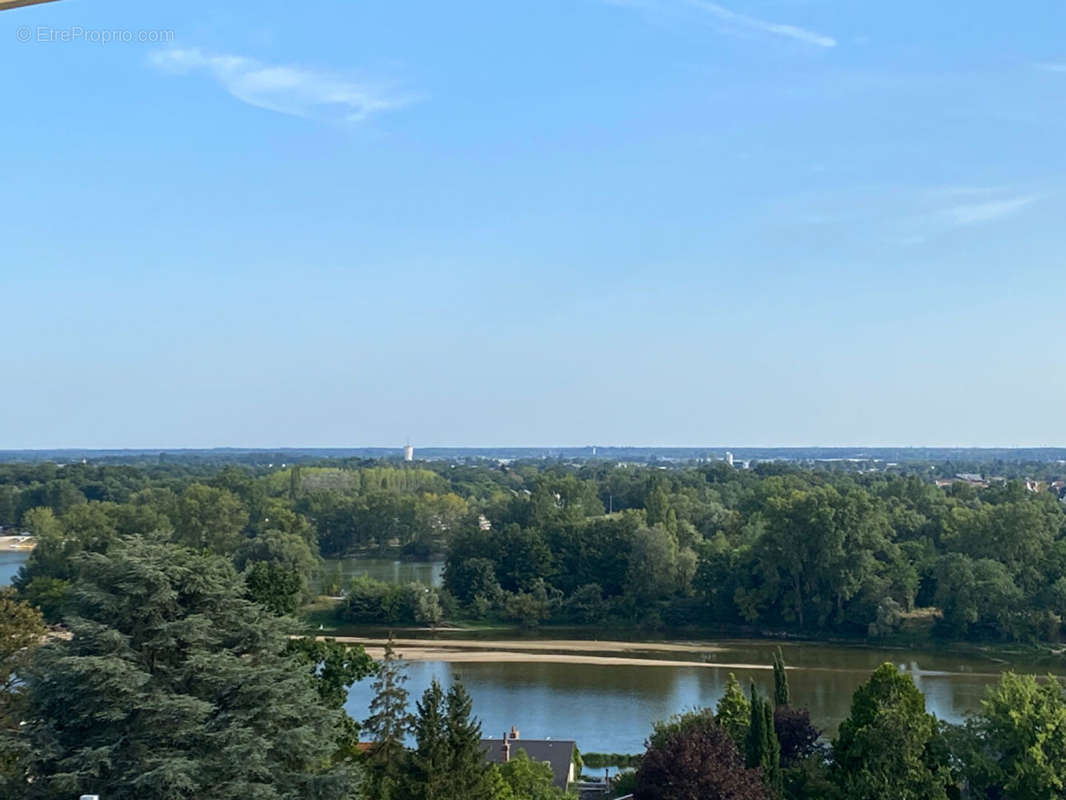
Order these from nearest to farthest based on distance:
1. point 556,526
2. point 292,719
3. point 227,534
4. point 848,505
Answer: point 292,719 → point 848,505 → point 556,526 → point 227,534

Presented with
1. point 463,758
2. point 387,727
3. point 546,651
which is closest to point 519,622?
point 546,651

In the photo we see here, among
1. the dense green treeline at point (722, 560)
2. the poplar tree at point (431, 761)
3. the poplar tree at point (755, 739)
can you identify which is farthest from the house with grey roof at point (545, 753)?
the dense green treeline at point (722, 560)

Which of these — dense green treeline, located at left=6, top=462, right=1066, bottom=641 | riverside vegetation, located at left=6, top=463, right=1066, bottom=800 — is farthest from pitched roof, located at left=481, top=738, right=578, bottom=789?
dense green treeline, located at left=6, top=462, right=1066, bottom=641

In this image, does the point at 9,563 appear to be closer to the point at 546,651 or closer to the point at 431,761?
the point at 546,651

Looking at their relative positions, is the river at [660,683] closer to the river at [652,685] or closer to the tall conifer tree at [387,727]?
the river at [652,685]

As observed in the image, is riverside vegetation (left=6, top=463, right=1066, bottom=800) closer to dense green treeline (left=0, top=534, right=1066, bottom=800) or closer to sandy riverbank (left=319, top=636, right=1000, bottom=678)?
dense green treeline (left=0, top=534, right=1066, bottom=800)

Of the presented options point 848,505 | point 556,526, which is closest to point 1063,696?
point 848,505

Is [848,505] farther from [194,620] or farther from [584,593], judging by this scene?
[194,620]
